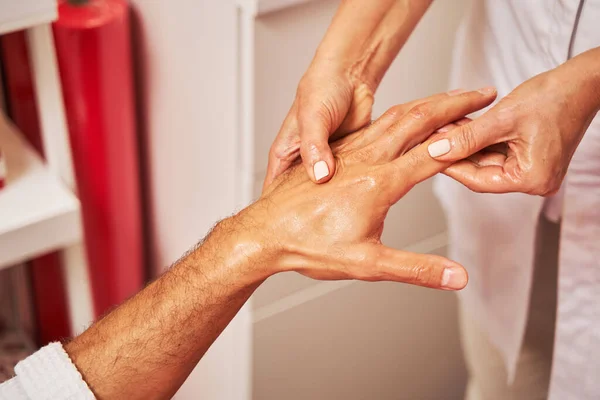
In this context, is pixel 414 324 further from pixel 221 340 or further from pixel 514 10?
pixel 514 10

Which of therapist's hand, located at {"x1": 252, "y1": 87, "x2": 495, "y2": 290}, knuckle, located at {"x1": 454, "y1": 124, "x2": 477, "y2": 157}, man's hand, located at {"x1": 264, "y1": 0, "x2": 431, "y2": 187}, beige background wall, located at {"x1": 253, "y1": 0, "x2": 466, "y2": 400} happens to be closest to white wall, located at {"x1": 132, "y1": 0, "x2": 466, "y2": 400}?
beige background wall, located at {"x1": 253, "y1": 0, "x2": 466, "y2": 400}

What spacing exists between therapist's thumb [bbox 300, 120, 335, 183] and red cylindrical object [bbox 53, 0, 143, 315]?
0.47m

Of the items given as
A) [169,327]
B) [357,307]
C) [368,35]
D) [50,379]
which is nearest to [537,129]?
[368,35]

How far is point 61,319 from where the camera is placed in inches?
58.8

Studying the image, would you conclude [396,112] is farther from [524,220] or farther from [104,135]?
[104,135]

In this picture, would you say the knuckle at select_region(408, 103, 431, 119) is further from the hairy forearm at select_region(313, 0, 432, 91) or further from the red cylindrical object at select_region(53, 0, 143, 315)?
the red cylindrical object at select_region(53, 0, 143, 315)

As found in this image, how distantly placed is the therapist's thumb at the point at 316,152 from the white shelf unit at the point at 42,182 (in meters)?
0.41

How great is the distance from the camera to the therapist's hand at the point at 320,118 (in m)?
0.88

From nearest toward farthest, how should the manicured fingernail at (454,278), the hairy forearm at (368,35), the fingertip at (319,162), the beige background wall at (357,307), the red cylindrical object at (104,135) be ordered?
the manicured fingernail at (454,278), the fingertip at (319,162), the hairy forearm at (368,35), the beige background wall at (357,307), the red cylindrical object at (104,135)

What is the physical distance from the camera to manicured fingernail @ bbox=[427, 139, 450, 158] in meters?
0.84

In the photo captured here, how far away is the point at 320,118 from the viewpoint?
905mm

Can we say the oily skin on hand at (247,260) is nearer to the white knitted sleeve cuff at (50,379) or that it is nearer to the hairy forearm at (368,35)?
the white knitted sleeve cuff at (50,379)

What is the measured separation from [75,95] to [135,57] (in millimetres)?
121

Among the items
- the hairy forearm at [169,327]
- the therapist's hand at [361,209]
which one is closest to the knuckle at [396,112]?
the therapist's hand at [361,209]
